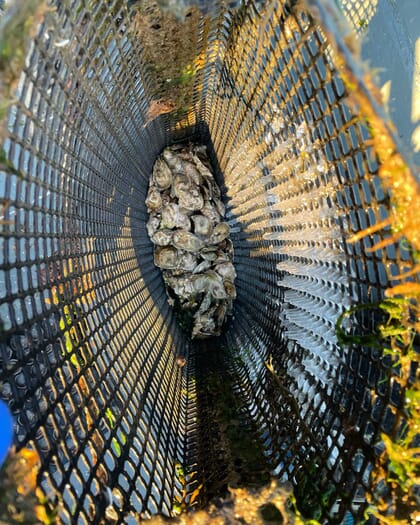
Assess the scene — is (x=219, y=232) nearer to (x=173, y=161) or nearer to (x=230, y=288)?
(x=230, y=288)

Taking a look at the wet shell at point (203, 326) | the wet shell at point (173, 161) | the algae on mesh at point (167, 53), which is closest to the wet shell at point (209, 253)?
the wet shell at point (203, 326)

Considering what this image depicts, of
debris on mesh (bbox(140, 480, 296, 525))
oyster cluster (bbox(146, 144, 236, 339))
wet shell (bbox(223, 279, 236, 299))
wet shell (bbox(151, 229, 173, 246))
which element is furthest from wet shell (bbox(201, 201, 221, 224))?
debris on mesh (bbox(140, 480, 296, 525))

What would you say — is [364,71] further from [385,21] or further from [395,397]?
[385,21]

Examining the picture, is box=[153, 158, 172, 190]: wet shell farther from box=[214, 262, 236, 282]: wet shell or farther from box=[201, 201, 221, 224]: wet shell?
box=[214, 262, 236, 282]: wet shell

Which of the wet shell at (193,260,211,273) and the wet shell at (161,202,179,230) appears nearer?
the wet shell at (161,202,179,230)

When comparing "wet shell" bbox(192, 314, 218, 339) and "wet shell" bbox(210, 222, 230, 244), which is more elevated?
"wet shell" bbox(210, 222, 230, 244)

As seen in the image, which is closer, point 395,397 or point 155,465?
point 395,397

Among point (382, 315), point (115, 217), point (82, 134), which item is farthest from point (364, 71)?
point (115, 217)
